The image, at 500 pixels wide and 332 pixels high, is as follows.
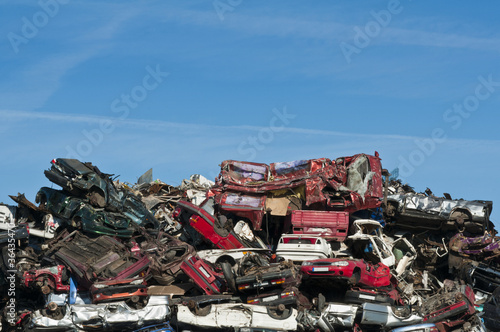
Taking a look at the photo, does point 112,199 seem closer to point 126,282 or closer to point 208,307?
point 126,282

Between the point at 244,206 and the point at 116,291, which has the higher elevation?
the point at 244,206

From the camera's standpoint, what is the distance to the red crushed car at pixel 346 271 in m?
19.7

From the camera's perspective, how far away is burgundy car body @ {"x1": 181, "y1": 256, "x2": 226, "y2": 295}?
20.4m

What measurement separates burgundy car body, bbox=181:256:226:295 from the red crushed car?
8.34 ft

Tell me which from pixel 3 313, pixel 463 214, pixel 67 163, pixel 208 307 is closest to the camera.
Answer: pixel 208 307

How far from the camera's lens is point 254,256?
2075 centimetres

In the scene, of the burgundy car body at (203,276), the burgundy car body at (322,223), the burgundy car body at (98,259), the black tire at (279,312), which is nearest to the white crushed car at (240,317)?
the black tire at (279,312)

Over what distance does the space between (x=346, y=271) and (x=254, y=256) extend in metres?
2.84

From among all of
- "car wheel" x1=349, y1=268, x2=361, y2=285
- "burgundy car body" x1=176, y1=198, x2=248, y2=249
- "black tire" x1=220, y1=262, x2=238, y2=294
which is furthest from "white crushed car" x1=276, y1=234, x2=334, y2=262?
"black tire" x1=220, y1=262, x2=238, y2=294

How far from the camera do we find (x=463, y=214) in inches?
1008

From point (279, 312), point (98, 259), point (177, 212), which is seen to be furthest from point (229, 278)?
point (177, 212)

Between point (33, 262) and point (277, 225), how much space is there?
8.89 m

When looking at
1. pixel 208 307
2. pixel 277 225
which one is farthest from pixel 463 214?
pixel 208 307

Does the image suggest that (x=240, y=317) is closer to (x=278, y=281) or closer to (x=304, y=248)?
(x=278, y=281)
